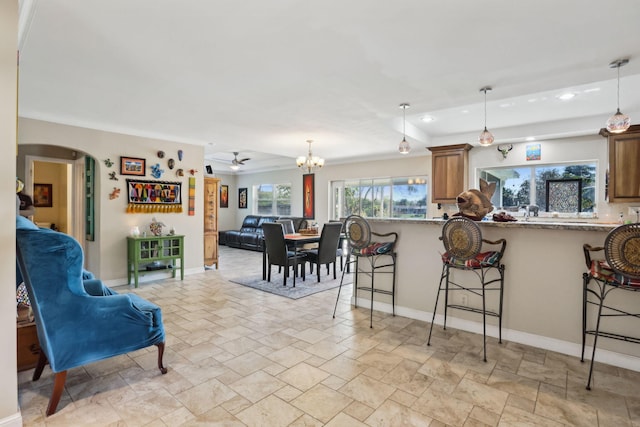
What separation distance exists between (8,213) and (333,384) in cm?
209

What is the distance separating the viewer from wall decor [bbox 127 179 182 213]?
5.17m

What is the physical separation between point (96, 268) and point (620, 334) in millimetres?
6108

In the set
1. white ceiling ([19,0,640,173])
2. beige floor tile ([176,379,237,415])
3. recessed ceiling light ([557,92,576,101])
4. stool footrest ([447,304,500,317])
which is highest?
recessed ceiling light ([557,92,576,101])

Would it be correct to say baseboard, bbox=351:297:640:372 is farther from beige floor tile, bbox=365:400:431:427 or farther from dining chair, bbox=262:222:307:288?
dining chair, bbox=262:222:307:288

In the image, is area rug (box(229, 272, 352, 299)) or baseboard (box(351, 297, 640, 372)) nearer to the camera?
baseboard (box(351, 297, 640, 372))

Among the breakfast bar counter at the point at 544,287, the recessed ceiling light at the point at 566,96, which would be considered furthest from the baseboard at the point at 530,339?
the recessed ceiling light at the point at 566,96

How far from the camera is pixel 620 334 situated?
249 cm

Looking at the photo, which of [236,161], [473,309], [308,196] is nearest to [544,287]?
[473,309]

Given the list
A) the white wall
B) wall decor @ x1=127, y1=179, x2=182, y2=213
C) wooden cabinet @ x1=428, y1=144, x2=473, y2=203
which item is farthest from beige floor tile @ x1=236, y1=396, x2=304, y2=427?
wooden cabinet @ x1=428, y1=144, x2=473, y2=203

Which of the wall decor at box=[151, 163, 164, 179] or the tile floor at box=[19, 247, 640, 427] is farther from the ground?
the wall decor at box=[151, 163, 164, 179]

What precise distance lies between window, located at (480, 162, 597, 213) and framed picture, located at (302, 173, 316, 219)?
422cm

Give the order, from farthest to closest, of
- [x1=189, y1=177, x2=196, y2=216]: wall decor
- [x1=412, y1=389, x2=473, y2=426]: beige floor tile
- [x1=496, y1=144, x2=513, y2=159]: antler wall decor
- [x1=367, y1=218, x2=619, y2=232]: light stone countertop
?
[x1=189, y1=177, x2=196, y2=216]: wall decor → [x1=496, y1=144, x2=513, y2=159]: antler wall decor → [x1=367, y1=218, x2=619, y2=232]: light stone countertop → [x1=412, y1=389, x2=473, y2=426]: beige floor tile

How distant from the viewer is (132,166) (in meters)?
5.15

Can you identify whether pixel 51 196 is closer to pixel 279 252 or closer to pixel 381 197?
pixel 279 252
